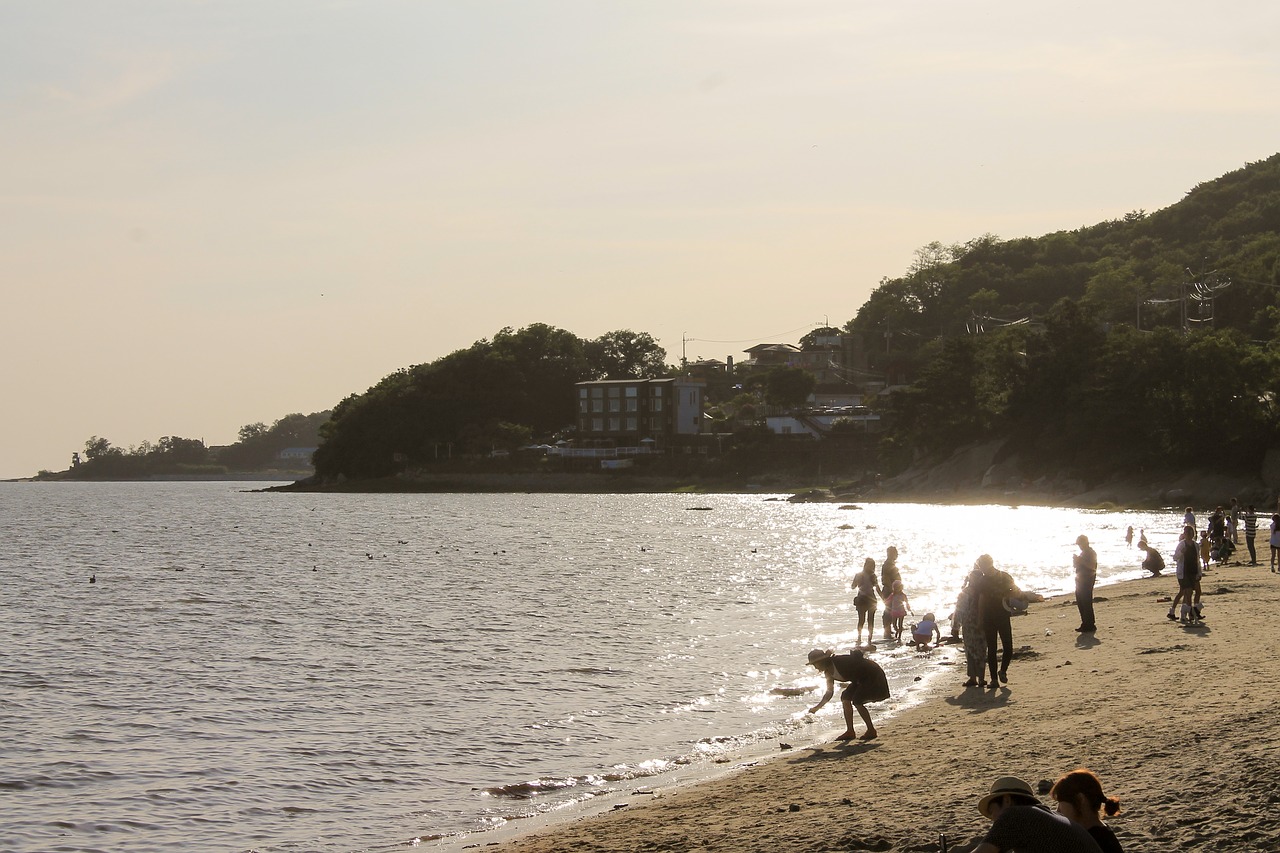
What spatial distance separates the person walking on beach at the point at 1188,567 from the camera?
2070 cm

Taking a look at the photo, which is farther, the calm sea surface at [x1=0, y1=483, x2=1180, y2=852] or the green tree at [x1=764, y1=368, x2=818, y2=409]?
the green tree at [x1=764, y1=368, x2=818, y2=409]

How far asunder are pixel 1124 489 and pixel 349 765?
8765 centimetres

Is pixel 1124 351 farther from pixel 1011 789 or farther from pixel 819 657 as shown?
pixel 1011 789

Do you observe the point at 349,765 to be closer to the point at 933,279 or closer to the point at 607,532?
the point at 607,532

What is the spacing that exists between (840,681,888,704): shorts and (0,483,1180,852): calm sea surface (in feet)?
5.69

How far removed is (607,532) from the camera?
7850 cm

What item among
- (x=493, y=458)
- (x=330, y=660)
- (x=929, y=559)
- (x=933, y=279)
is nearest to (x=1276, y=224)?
(x=933, y=279)

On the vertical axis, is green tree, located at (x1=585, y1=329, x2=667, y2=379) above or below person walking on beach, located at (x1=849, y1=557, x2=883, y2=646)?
above

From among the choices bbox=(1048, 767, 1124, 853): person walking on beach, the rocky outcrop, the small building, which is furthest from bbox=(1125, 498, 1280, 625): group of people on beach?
the small building

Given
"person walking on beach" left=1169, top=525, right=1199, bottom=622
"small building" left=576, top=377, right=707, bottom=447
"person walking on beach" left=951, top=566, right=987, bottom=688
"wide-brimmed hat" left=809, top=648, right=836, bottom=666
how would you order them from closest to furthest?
"wide-brimmed hat" left=809, top=648, right=836, bottom=666 < "person walking on beach" left=951, top=566, right=987, bottom=688 < "person walking on beach" left=1169, top=525, right=1199, bottom=622 < "small building" left=576, top=377, right=707, bottom=447

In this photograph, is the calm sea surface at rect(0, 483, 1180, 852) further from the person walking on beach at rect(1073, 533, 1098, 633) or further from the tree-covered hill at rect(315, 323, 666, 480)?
the tree-covered hill at rect(315, 323, 666, 480)

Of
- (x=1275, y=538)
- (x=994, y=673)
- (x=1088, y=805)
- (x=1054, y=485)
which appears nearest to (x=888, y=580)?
(x=994, y=673)

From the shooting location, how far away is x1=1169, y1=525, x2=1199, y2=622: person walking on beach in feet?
67.9

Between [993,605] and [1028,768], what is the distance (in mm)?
5737
